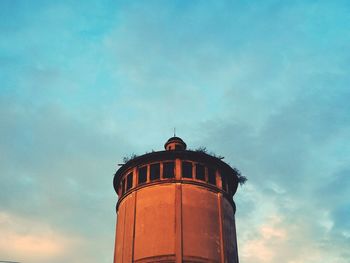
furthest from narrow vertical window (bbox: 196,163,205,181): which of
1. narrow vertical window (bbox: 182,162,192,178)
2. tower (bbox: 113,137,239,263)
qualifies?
narrow vertical window (bbox: 182,162,192,178)

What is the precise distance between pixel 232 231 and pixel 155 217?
567 centimetres

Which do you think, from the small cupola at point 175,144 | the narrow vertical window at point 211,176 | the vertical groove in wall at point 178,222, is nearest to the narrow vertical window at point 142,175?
the vertical groove in wall at point 178,222

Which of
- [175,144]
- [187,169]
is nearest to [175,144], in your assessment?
[175,144]

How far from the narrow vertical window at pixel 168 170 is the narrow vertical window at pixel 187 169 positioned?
667 millimetres

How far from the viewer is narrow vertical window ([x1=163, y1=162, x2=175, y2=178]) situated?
96.3 feet

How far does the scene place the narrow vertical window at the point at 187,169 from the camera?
2939 cm

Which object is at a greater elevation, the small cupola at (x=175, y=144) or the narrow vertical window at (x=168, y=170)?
the small cupola at (x=175, y=144)

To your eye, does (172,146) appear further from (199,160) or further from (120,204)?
(120,204)

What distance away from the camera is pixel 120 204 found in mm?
31156

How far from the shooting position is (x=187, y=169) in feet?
97.4

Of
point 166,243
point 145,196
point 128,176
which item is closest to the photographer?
point 166,243

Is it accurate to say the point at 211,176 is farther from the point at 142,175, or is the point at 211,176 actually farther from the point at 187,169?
the point at 142,175

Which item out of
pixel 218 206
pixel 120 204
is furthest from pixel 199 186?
pixel 120 204

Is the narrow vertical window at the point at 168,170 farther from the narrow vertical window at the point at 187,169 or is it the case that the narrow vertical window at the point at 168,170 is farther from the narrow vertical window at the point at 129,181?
the narrow vertical window at the point at 129,181
